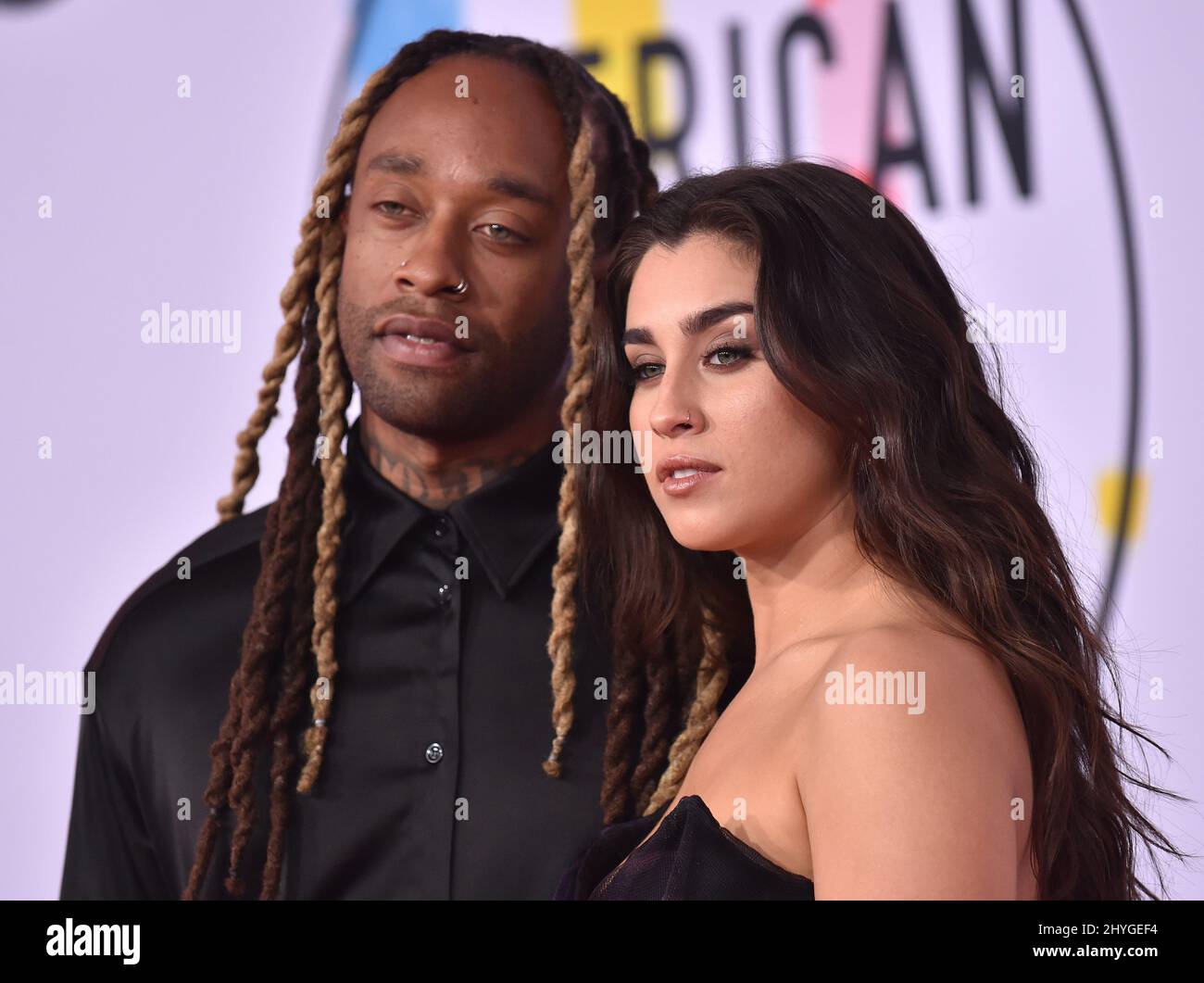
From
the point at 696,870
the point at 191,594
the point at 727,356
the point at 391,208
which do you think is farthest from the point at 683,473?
the point at 191,594

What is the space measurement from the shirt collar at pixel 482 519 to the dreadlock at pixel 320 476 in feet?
0.14

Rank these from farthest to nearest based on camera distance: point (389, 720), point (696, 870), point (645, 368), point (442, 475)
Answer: point (442, 475) < point (389, 720) < point (645, 368) < point (696, 870)

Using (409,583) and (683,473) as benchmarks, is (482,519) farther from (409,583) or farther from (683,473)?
(683,473)

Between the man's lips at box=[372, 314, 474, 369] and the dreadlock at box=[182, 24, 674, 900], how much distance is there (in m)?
A: 0.18

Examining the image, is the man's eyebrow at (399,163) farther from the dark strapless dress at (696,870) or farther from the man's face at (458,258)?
the dark strapless dress at (696,870)

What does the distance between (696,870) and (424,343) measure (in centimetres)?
93

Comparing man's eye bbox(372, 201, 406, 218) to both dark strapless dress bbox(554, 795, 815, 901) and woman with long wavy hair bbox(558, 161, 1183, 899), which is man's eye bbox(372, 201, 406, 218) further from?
dark strapless dress bbox(554, 795, 815, 901)

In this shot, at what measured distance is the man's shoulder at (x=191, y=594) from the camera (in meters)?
2.23

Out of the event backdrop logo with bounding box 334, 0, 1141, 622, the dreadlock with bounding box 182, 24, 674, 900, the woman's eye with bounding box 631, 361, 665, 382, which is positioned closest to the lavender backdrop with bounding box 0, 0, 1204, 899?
the event backdrop logo with bounding box 334, 0, 1141, 622

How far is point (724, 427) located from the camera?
169cm

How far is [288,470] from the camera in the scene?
88.0 inches

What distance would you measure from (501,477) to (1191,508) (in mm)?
1477
